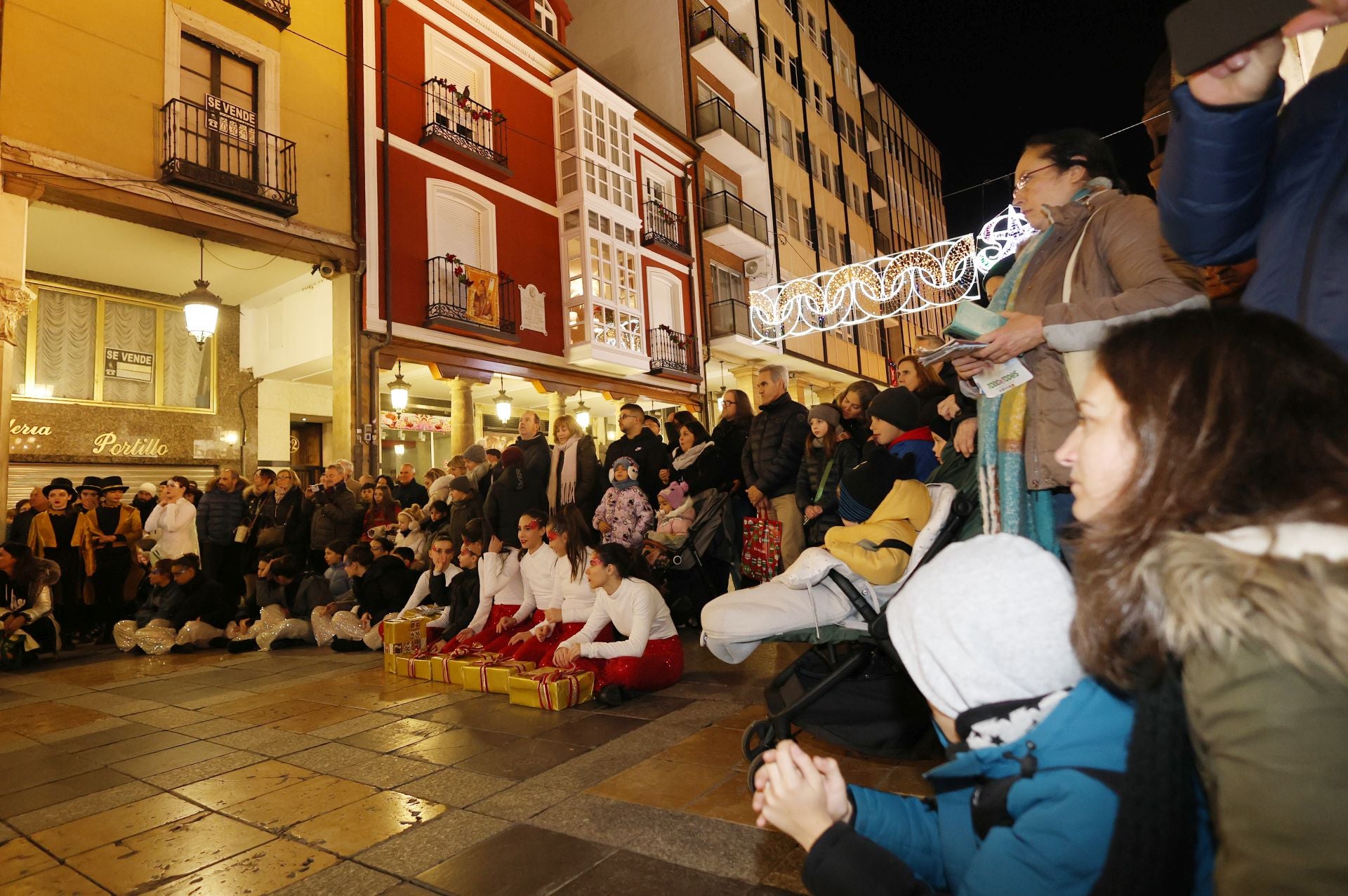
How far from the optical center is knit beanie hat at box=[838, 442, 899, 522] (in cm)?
398

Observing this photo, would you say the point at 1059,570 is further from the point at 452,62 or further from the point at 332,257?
the point at 452,62

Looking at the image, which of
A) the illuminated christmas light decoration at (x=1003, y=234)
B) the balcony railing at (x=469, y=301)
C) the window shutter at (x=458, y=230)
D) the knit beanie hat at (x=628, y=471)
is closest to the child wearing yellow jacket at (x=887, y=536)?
the knit beanie hat at (x=628, y=471)

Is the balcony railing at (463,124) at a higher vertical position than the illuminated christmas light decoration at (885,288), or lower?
higher

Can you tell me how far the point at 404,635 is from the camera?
659 centimetres

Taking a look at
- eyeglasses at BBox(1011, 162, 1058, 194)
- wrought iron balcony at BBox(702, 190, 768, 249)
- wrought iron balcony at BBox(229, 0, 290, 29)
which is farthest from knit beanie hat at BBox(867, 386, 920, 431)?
→ wrought iron balcony at BBox(702, 190, 768, 249)

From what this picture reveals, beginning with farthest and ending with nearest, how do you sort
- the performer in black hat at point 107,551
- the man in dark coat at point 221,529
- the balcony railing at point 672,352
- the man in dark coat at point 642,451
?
the balcony railing at point 672,352
the man in dark coat at point 221,529
the performer in black hat at point 107,551
the man in dark coat at point 642,451

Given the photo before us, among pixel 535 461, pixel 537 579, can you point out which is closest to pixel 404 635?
pixel 537 579

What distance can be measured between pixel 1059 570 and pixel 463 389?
1408cm

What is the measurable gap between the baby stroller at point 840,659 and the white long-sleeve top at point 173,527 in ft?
28.8

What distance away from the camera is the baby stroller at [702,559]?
6656 mm

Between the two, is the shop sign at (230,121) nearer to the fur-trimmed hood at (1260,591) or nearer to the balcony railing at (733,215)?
the balcony railing at (733,215)

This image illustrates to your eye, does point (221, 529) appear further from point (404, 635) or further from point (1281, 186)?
point (1281, 186)

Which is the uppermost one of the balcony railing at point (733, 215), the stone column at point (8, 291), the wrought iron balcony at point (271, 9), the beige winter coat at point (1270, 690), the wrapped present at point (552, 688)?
the balcony railing at point (733, 215)

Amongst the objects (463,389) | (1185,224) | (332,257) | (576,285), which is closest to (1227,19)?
(1185,224)
